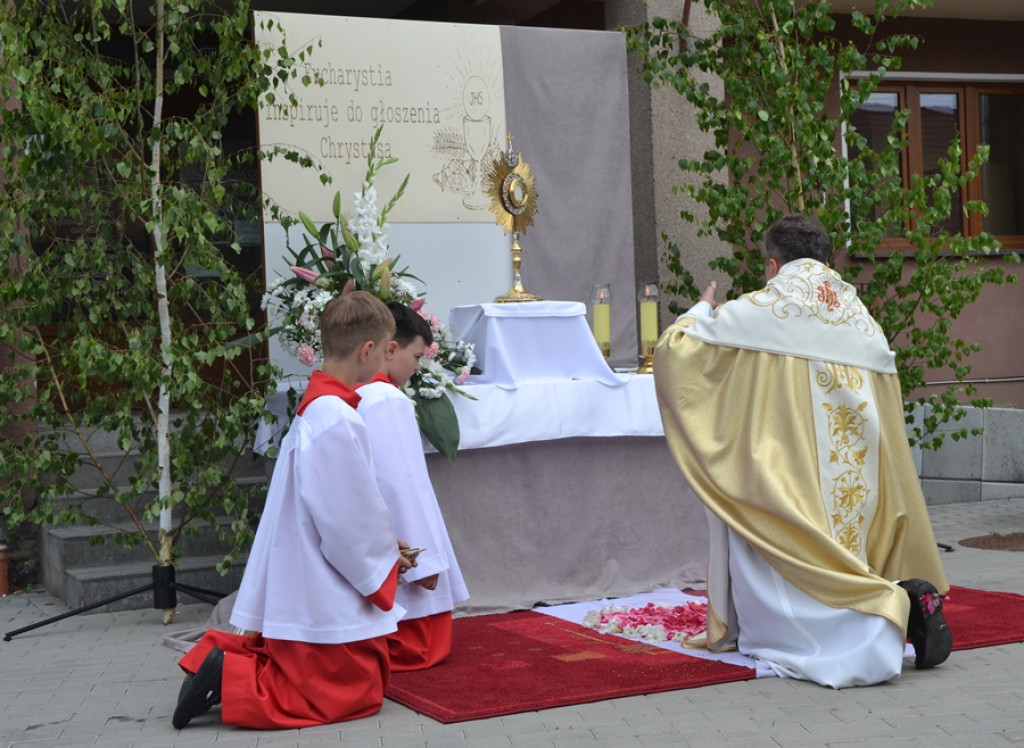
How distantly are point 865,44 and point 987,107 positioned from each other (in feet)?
4.36

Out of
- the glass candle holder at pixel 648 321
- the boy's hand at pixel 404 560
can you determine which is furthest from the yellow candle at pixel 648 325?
the boy's hand at pixel 404 560

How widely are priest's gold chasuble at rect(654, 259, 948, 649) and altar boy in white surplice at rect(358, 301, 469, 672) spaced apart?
3.18 feet

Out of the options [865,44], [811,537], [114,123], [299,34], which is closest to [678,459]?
[811,537]

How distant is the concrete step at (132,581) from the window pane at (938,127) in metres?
7.01

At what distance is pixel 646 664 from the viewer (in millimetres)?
5078

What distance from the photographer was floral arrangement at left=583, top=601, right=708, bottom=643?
558 cm

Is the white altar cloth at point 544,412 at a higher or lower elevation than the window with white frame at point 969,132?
lower

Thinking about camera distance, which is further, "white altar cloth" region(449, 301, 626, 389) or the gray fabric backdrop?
the gray fabric backdrop

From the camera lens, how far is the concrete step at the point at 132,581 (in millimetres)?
6621

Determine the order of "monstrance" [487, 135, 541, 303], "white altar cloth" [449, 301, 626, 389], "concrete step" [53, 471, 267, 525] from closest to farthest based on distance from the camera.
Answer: "white altar cloth" [449, 301, 626, 389] → "concrete step" [53, 471, 267, 525] → "monstrance" [487, 135, 541, 303]

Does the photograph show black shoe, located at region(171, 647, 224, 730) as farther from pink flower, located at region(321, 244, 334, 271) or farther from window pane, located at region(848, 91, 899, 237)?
window pane, located at region(848, 91, 899, 237)

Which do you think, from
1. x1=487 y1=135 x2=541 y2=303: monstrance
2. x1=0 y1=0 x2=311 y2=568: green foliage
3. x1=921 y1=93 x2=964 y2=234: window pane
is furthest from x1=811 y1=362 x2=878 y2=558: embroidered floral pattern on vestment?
x1=921 y1=93 x2=964 y2=234: window pane

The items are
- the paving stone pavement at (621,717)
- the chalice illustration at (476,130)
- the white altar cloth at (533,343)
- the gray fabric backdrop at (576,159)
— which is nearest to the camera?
the paving stone pavement at (621,717)

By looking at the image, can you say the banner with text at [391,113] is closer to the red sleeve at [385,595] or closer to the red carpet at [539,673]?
the red carpet at [539,673]
